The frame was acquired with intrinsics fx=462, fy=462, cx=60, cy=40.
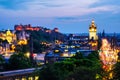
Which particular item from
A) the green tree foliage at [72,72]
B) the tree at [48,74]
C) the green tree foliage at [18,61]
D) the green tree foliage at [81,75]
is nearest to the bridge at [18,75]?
the green tree foliage at [72,72]

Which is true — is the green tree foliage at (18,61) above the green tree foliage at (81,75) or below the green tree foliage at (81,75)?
below

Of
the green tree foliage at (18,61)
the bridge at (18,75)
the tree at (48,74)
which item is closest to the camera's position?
the tree at (48,74)

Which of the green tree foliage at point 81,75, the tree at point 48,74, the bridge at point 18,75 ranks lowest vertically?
the bridge at point 18,75

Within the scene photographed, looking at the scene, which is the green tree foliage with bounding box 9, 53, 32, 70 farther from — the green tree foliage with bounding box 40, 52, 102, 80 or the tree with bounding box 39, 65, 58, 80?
the tree with bounding box 39, 65, 58, 80

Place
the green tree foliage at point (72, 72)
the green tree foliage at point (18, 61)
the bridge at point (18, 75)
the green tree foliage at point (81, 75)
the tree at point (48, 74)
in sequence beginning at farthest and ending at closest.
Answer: the green tree foliage at point (18, 61) → the bridge at point (18, 75) → the tree at point (48, 74) → the green tree foliage at point (72, 72) → the green tree foliage at point (81, 75)

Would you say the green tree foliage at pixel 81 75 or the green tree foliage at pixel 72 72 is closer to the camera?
the green tree foliage at pixel 81 75

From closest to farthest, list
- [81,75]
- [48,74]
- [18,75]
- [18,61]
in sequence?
[81,75]
[48,74]
[18,75]
[18,61]

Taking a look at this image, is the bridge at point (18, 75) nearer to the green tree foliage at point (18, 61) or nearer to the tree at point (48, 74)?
the tree at point (48, 74)

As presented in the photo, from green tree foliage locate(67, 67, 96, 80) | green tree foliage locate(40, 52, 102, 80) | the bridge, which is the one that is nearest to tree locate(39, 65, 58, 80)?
green tree foliage locate(40, 52, 102, 80)

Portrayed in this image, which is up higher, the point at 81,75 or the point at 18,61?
the point at 81,75

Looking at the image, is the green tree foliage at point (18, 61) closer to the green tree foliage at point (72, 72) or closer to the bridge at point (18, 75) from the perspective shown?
the bridge at point (18, 75)

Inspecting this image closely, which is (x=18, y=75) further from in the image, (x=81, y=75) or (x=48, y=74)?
(x=81, y=75)

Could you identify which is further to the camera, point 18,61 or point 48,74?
point 18,61

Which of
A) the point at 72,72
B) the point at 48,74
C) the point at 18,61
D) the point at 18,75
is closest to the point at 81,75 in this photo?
the point at 72,72
